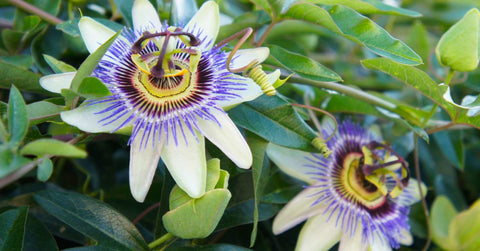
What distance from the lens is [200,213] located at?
33.1 inches

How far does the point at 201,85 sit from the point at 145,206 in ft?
1.37

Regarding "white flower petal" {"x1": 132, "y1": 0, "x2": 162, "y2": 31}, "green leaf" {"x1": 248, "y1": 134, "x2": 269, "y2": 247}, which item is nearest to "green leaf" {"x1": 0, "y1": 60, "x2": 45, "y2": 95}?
"white flower petal" {"x1": 132, "y1": 0, "x2": 162, "y2": 31}

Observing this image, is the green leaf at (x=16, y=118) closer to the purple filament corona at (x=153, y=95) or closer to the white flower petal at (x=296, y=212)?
the purple filament corona at (x=153, y=95)

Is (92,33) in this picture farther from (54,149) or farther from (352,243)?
(352,243)

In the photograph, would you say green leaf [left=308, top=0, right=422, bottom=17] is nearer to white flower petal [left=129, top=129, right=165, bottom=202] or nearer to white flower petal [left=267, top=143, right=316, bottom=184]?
white flower petal [left=267, top=143, right=316, bottom=184]

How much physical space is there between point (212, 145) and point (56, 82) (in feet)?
1.08

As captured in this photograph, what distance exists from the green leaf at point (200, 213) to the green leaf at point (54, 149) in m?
0.22

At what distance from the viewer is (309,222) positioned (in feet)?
3.63

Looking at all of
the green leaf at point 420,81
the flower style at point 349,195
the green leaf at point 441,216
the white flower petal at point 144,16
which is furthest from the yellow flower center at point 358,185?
the white flower petal at point 144,16

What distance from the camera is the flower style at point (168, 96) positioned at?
35.0 inches

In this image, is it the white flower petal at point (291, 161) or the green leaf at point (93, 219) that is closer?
the green leaf at point (93, 219)

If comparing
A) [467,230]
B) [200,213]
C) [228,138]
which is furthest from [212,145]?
[467,230]

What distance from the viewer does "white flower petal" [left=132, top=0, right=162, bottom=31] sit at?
40.9 inches

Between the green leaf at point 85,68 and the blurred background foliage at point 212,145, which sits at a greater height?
the green leaf at point 85,68
